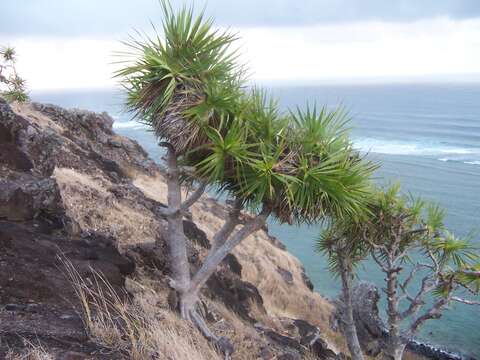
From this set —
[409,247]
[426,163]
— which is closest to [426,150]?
[426,163]

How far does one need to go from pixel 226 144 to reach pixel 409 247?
5444mm

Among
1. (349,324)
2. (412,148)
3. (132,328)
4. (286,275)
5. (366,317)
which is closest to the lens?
(132,328)

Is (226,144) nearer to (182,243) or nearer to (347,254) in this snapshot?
(182,243)

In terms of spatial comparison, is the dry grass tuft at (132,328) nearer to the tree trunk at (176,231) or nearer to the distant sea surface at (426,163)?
the tree trunk at (176,231)

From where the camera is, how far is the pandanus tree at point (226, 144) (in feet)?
25.7

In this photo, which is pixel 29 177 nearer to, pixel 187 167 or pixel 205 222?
pixel 187 167

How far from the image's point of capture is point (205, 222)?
76.7ft

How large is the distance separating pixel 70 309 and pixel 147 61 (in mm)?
3968

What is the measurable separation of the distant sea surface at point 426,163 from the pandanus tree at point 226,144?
0.63 m

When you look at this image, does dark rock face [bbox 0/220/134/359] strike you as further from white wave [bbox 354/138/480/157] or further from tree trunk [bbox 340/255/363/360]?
white wave [bbox 354/138/480/157]

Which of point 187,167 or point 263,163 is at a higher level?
point 263,163

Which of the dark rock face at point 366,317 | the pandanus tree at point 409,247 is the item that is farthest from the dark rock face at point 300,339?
the dark rock face at point 366,317

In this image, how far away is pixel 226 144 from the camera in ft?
25.2

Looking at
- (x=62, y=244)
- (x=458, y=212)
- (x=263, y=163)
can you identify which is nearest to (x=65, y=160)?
(x=62, y=244)
